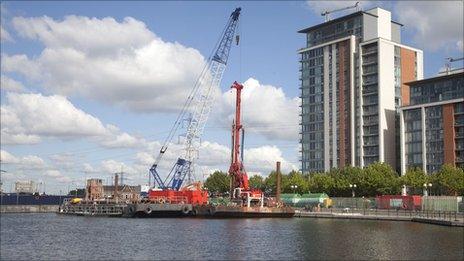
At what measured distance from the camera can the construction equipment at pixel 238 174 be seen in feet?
554

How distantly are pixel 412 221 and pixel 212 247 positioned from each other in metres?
60.4

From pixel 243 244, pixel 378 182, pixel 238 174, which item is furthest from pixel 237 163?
pixel 243 244

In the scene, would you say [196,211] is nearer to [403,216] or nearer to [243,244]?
[403,216]

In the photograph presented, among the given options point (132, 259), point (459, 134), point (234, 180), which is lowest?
point (132, 259)

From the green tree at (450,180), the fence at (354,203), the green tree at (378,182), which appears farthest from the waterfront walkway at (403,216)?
the green tree at (450,180)

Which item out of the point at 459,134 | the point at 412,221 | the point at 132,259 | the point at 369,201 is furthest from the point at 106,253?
the point at 459,134

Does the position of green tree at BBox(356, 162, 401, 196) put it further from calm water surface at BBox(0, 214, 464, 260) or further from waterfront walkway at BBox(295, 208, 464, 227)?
calm water surface at BBox(0, 214, 464, 260)

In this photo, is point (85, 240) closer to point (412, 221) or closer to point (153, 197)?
point (412, 221)

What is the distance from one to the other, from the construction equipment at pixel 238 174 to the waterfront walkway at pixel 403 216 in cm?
1349

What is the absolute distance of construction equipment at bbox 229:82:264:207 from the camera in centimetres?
16879

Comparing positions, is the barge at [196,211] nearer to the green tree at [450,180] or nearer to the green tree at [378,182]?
the green tree at [378,182]

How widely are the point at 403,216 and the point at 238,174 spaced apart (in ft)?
187

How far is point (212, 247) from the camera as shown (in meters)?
76.8

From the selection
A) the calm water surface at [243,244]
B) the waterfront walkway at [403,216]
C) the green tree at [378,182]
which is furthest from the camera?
the green tree at [378,182]
